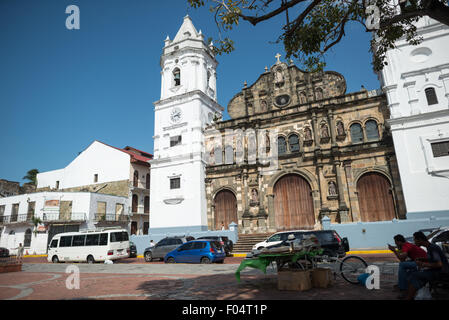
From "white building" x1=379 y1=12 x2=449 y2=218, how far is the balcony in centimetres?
3042

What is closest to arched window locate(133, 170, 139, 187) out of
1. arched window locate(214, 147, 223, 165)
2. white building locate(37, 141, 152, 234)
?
white building locate(37, 141, 152, 234)

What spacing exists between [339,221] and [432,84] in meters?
11.5

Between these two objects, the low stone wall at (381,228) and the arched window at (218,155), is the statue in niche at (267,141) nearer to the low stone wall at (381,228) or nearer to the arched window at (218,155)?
the arched window at (218,155)

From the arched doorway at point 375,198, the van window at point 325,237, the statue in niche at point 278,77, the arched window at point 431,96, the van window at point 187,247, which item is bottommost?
the van window at point 187,247

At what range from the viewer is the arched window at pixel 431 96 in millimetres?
19641

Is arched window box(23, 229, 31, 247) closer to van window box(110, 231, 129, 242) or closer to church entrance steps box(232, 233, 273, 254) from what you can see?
van window box(110, 231, 129, 242)

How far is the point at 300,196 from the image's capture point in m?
23.2

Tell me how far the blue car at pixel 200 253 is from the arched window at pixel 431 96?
1745 cm

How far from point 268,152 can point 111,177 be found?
827 inches

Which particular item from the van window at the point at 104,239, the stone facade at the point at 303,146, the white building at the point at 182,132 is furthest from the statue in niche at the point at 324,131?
the van window at the point at 104,239

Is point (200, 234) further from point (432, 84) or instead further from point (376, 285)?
point (432, 84)

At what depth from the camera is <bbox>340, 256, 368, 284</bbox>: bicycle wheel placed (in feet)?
24.0

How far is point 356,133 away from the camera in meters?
22.5
